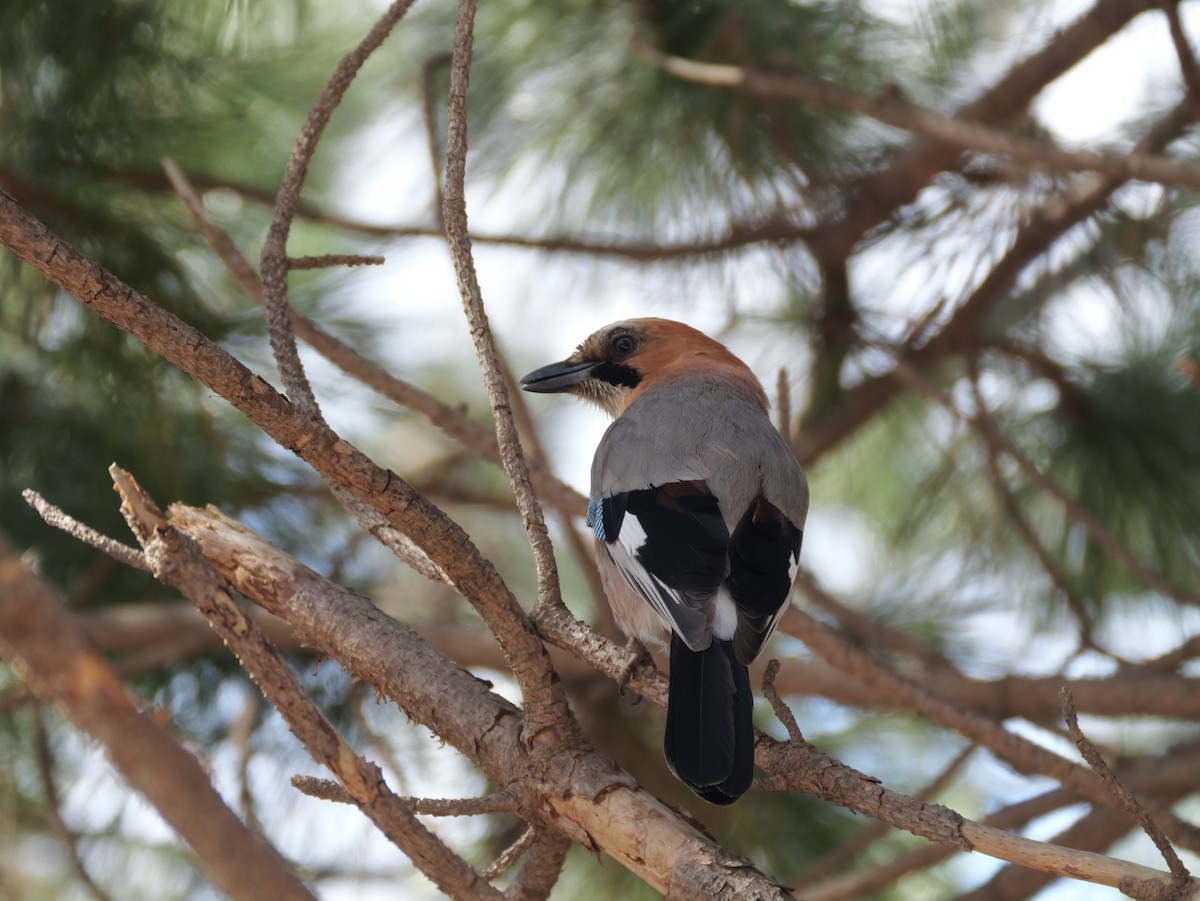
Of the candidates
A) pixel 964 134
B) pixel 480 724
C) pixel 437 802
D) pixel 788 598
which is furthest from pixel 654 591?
pixel 964 134

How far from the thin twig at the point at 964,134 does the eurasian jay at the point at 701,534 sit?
0.86 metres

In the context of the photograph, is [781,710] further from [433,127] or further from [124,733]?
[433,127]

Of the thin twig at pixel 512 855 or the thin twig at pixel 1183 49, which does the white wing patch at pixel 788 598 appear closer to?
the thin twig at pixel 512 855

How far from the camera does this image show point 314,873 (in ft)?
13.4

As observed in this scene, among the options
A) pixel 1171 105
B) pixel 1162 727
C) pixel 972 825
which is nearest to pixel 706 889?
pixel 972 825

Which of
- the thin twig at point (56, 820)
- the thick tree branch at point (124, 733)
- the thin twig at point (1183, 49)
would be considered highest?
the thin twig at point (1183, 49)

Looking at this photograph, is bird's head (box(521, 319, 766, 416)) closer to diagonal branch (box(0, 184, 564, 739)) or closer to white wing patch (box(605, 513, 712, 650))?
white wing patch (box(605, 513, 712, 650))

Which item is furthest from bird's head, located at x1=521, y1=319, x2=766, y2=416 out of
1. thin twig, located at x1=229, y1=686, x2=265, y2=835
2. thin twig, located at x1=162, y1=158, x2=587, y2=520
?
thin twig, located at x1=229, y1=686, x2=265, y2=835

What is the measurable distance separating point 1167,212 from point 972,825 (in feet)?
11.0

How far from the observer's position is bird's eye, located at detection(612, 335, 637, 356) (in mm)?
4047

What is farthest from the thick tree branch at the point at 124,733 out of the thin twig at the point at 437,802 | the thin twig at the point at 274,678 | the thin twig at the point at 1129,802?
the thin twig at the point at 1129,802

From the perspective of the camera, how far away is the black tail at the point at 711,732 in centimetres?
208

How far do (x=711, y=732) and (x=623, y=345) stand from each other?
2101 millimetres

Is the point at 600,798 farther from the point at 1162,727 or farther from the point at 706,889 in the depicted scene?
the point at 1162,727
